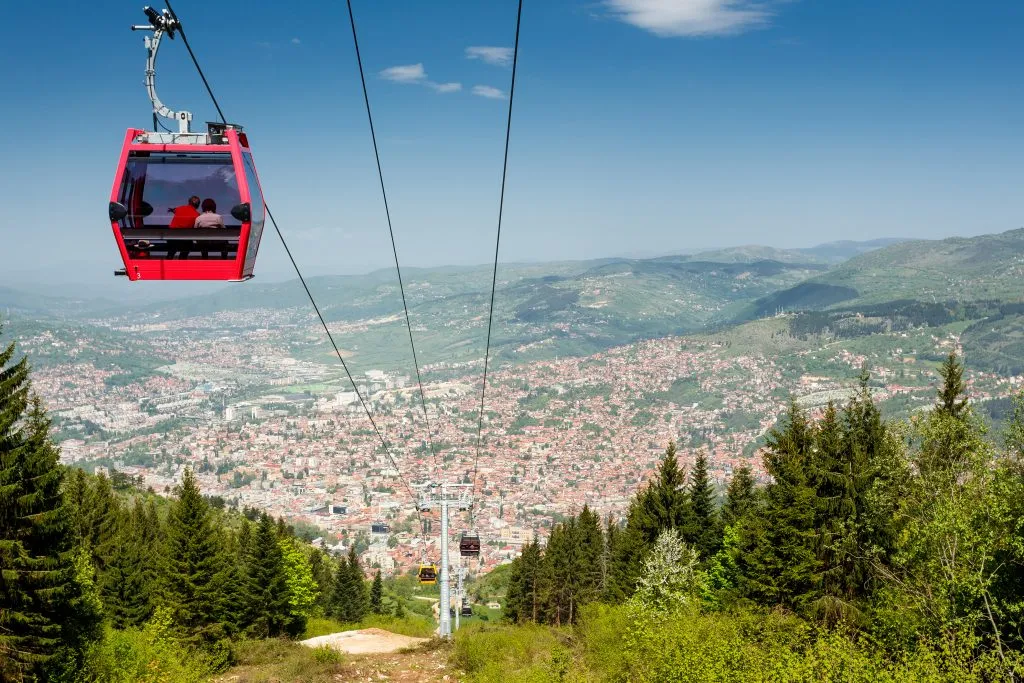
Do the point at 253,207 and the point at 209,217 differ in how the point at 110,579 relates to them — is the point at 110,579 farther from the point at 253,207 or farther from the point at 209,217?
the point at 253,207

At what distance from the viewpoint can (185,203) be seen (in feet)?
27.7

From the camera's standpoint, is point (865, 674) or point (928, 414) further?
point (928, 414)

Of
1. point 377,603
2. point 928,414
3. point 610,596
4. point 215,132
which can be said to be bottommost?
point 377,603

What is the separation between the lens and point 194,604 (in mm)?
28344

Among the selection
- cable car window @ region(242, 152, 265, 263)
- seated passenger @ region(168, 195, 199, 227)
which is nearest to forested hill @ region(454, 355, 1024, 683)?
cable car window @ region(242, 152, 265, 263)

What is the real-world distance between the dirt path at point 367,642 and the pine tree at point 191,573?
5.19 meters

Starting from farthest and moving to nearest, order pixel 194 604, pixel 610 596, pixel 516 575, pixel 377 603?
pixel 377 603, pixel 516 575, pixel 610 596, pixel 194 604

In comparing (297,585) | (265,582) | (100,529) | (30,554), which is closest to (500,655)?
(30,554)

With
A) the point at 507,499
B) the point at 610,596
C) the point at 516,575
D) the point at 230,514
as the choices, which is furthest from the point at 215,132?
the point at 507,499

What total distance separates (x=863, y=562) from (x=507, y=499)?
14604 centimetres

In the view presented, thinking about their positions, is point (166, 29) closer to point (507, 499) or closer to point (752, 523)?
point (752, 523)

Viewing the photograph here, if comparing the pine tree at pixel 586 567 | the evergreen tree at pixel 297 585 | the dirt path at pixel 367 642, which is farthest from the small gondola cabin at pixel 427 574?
the evergreen tree at pixel 297 585

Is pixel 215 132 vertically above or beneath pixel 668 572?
above

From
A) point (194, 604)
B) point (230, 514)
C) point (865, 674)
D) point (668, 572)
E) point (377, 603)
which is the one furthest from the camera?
point (230, 514)
